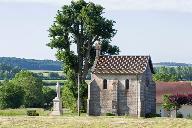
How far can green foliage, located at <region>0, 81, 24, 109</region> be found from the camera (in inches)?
5792

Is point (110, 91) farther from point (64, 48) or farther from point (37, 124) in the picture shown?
point (37, 124)

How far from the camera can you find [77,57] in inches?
3698

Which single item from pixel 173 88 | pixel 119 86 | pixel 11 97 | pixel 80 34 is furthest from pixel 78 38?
pixel 11 97

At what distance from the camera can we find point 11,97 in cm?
14850

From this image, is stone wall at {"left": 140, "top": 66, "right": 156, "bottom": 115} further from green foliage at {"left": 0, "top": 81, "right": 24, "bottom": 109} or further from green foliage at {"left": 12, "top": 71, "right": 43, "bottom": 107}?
green foliage at {"left": 12, "top": 71, "right": 43, "bottom": 107}

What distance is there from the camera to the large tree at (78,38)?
92500 mm

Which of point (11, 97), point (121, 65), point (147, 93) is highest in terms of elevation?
point (121, 65)

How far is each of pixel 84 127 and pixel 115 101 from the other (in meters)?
29.0

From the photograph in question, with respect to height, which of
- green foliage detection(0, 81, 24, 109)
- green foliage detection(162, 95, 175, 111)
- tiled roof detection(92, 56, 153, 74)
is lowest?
green foliage detection(162, 95, 175, 111)

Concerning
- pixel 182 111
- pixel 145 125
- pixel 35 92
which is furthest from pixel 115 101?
pixel 35 92

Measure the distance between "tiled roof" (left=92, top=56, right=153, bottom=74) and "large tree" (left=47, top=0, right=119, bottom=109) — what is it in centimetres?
750

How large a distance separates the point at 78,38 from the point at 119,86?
44.0 feet

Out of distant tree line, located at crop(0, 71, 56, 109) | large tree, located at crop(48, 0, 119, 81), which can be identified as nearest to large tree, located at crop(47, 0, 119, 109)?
large tree, located at crop(48, 0, 119, 81)

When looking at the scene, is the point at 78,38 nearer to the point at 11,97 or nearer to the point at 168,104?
the point at 168,104
